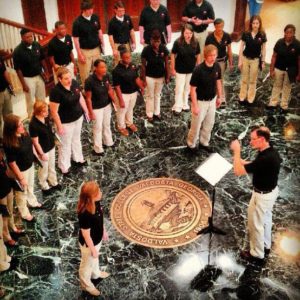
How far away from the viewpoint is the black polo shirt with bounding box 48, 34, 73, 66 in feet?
26.3

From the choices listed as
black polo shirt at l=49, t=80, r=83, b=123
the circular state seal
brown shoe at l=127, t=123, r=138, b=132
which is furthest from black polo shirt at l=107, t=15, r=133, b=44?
the circular state seal

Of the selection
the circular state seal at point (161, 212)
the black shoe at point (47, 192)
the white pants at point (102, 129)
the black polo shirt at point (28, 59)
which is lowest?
the circular state seal at point (161, 212)

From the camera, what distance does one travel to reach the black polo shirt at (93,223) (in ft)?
14.1

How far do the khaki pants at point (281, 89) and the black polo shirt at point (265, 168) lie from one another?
376 centimetres

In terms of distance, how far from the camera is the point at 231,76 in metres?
9.95

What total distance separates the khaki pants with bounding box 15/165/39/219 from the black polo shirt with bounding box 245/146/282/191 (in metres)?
2.76

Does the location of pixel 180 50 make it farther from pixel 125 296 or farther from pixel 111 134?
pixel 125 296

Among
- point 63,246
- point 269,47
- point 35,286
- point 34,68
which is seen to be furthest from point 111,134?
point 269,47

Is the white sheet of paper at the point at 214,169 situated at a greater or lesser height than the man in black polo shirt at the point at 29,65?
lesser

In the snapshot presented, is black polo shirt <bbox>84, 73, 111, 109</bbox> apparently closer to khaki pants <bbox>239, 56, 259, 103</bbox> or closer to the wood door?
khaki pants <bbox>239, 56, 259, 103</bbox>

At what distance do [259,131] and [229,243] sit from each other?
5.18ft

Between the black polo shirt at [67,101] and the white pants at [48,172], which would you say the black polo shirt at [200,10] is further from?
the white pants at [48,172]

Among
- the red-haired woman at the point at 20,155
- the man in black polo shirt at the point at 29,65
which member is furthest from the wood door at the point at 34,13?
the red-haired woman at the point at 20,155

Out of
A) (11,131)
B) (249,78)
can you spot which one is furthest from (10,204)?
(249,78)
